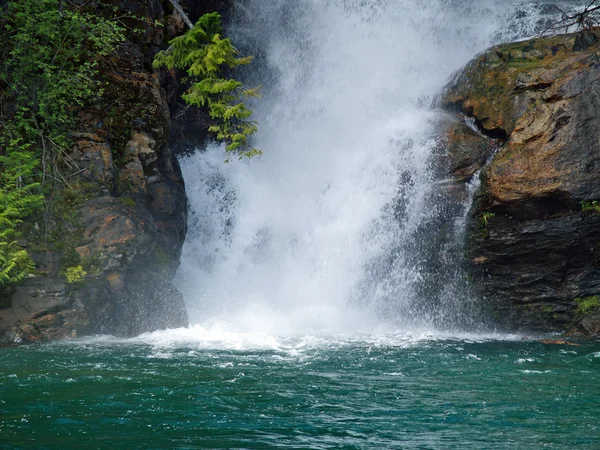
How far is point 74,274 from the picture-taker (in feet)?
47.3

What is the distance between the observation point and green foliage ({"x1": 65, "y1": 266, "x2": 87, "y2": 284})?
14.3 meters

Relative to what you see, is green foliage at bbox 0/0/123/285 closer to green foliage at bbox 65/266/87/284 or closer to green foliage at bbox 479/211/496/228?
green foliage at bbox 65/266/87/284

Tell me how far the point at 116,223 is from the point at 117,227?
117 mm

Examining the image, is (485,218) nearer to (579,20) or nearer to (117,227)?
(579,20)

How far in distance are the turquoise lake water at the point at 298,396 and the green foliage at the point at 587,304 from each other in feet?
8.49

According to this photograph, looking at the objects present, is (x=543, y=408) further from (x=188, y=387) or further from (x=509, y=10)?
(x=509, y=10)

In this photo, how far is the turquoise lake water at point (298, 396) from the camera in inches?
266

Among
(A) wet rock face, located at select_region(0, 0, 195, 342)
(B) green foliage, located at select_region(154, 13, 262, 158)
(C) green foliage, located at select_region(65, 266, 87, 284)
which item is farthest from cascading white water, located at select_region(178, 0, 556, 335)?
(C) green foliage, located at select_region(65, 266, 87, 284)

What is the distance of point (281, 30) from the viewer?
24.2 meters

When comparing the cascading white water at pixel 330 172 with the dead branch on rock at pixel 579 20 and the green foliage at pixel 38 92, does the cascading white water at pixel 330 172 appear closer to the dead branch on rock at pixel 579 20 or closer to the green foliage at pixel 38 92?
the dead branch on rock at pixel 579 20

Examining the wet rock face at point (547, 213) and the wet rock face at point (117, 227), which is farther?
the wet rock face at point (547, 213)

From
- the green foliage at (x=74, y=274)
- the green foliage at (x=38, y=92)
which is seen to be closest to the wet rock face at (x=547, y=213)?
the green foliage at (x=74, y=274)

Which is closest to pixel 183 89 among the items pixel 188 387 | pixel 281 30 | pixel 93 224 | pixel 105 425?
pixel 281 30

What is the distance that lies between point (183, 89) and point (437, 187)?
397 inches
